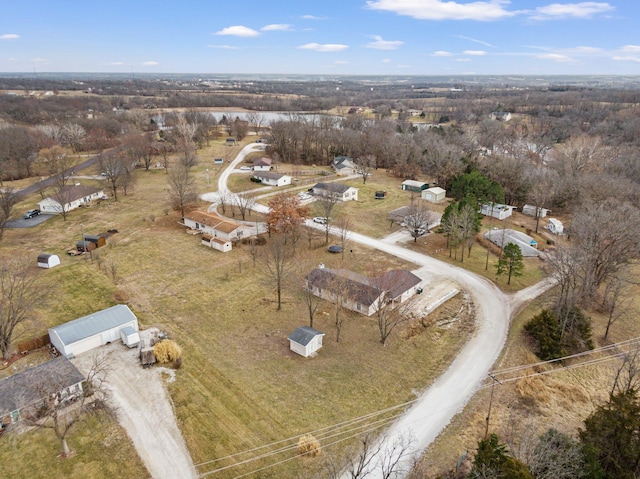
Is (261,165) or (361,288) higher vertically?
(261,165)

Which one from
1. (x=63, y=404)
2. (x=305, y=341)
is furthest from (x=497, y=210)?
(x=63, y=404)

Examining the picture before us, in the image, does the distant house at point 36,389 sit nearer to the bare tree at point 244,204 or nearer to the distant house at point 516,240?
the bare tree at point 244,204

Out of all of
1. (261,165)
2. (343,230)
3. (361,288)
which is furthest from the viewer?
(261,165)

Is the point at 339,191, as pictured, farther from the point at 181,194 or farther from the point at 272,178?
the point at 181,194

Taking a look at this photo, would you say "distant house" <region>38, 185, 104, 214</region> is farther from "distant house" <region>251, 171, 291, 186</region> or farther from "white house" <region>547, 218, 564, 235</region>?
"white house" <region>547, 218, 564, 235</region>

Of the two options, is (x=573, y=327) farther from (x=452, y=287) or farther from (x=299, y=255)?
(x=299, y=255)
